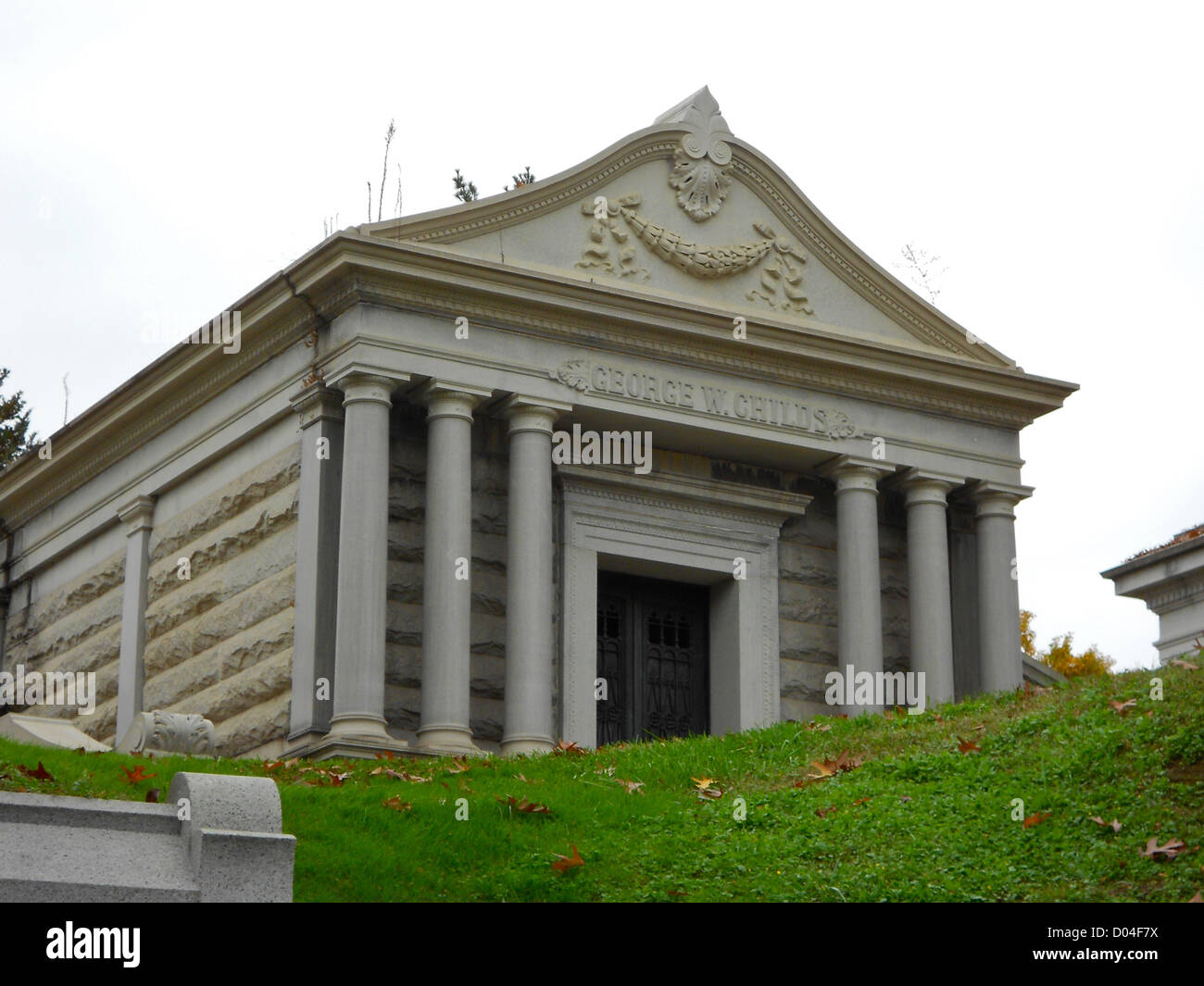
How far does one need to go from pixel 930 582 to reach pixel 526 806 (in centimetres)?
1160

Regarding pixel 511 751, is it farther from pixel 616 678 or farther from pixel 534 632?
pixel 616 678

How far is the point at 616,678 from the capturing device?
24328 mm

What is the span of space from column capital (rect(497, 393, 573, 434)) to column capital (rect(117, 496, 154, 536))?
522 centimetres

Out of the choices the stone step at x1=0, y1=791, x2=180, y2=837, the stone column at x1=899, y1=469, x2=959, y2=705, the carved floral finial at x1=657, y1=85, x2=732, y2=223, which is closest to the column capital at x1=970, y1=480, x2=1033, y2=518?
the stone column at x1=899, y1=469, x2=959, y2=705

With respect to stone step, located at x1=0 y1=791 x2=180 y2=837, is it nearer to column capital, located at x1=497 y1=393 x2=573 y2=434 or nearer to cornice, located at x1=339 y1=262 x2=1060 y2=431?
cornice, located at x1=339 y1=262 x2=1060 y2=431

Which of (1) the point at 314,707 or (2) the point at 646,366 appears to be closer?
(1) the point at 314,707

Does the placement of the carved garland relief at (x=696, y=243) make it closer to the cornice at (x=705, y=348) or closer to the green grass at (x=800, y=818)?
the cornice at (x=705, y=348)

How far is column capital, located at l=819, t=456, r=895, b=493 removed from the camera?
25.1 metres

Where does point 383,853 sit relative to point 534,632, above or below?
below

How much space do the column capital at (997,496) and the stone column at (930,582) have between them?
0.45m

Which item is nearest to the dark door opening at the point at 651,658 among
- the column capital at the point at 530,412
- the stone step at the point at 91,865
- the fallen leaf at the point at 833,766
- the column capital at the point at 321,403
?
the column capital at the point at 530,412

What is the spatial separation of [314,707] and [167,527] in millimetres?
4705

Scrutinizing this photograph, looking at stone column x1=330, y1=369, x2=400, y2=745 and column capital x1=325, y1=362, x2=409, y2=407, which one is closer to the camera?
stone column x1=330, y1=369, x2=400, y2=745
